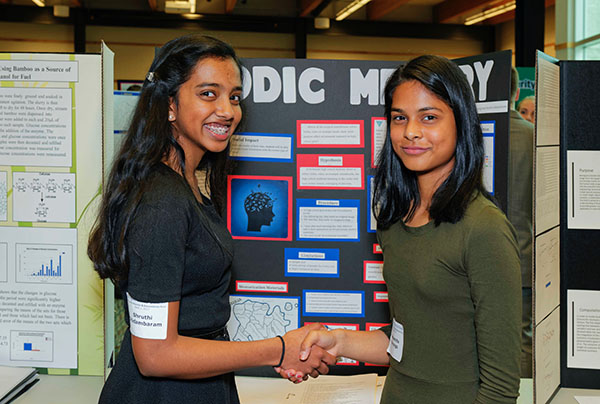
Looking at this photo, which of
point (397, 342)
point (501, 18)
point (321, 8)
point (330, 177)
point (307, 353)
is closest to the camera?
point (397, 342)

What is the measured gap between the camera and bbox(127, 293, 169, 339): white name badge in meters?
1.20

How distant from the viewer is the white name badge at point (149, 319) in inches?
47.4

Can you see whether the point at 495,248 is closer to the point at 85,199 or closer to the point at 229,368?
the point at 229,368

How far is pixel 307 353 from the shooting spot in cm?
170

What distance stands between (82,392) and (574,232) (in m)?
1.70

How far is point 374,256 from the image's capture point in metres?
2.05

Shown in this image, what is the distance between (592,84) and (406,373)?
1185mm

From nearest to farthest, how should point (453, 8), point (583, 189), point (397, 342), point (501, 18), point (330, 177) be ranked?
point (397, 342)
point (583, 189)
point (330, 177)
point (453, 8)
point (501, 18)

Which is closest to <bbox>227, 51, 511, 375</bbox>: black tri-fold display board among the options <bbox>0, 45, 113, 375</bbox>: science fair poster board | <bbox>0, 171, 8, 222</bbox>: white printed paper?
<bbox>0, 45, 113, 375</bbox>: science fair poster board

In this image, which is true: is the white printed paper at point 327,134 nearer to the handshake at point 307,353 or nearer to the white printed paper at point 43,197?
the handshake at point 307,353

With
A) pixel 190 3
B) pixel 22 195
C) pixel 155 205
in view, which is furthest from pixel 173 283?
pixel 190 3

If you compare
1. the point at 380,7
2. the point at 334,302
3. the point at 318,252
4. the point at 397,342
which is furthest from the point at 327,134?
the point at 380,7

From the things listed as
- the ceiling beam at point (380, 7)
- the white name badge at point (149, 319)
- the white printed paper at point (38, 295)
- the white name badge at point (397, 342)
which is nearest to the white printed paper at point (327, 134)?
the white name badge at point (397, 342)

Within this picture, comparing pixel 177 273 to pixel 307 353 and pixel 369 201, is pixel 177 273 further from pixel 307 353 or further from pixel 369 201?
pixel 369 201
